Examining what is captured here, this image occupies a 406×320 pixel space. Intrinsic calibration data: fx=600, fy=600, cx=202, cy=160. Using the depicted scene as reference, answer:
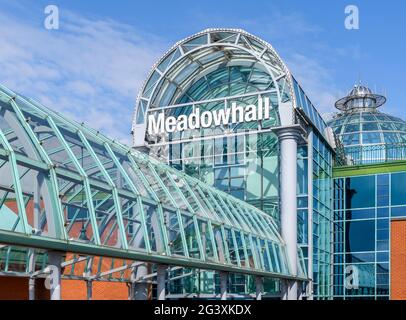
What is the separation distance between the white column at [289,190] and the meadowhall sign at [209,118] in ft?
5.35

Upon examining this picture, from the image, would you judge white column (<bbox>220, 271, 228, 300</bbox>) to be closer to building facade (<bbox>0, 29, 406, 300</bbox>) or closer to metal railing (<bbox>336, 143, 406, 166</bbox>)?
building facade (<bbox>0, 29, 406, 300</bbox>)

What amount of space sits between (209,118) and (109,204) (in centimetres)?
1165

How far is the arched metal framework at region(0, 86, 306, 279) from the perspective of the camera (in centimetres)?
1353

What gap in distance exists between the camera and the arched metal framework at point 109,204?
13531 millimetres

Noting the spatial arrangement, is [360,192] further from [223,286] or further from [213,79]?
[223,286]

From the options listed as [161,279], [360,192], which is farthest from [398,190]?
[161,279]

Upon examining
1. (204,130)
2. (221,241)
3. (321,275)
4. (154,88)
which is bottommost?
(321,275)

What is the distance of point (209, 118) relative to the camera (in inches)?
1264

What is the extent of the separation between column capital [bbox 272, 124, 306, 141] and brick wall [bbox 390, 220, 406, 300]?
661 cm

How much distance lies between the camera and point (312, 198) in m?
A: 31.0

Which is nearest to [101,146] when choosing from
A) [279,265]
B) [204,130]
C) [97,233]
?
[97,233]

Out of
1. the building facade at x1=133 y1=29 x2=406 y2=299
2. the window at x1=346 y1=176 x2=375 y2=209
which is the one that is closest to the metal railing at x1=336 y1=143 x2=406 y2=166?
the building facade at x1=133 y1=29 x2=406 y2=299

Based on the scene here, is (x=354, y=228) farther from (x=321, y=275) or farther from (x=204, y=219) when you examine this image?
(x=204, y=219)

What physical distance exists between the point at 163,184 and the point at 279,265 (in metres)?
9.41
